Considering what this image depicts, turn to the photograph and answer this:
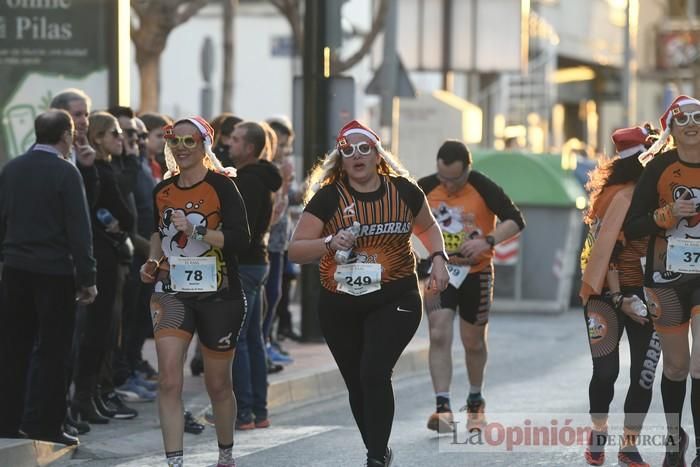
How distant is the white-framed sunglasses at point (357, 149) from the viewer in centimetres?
830

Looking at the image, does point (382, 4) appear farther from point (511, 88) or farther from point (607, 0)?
point (607, 0)

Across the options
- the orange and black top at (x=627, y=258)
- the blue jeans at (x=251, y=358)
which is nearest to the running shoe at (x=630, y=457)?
the orange and black top at (x=627, y=258)

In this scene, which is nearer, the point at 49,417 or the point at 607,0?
the point at 49,417

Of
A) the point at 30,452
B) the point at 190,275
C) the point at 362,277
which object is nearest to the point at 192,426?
the point at 30,452

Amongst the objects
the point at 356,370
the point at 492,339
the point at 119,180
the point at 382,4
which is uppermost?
the point at 382,4

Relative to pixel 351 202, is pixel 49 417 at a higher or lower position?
lower

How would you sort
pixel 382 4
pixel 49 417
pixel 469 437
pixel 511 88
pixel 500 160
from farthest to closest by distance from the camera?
1. pixel 511 88
2. pixel 382 4
3. pixel 500 160
4. pixel 469 437
5. pixel 49 417

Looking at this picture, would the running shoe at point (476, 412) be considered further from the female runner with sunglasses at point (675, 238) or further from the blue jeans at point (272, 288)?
the blue jeans at point (272, 288)

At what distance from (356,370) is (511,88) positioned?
139ft

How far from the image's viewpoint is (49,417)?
30.6ft

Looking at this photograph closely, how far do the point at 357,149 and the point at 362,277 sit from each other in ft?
2.11

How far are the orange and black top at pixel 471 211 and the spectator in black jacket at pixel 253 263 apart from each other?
110 cm

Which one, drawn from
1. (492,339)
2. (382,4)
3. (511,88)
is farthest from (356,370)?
(511,88)

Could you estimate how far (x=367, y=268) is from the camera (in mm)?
8195
